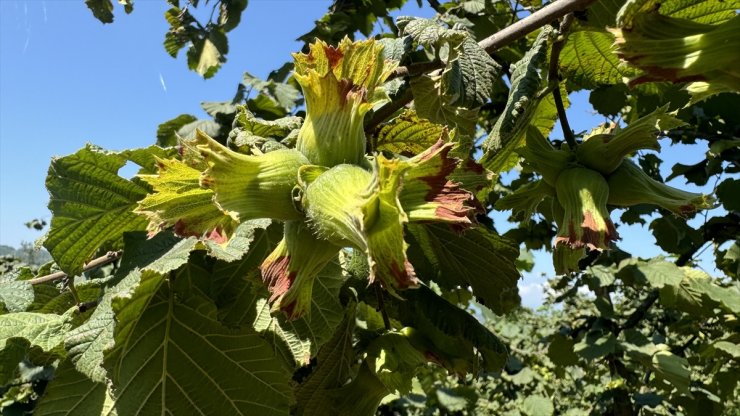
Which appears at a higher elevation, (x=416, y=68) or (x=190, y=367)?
(x=416, y=68)

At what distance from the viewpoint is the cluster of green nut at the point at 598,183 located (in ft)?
3.50

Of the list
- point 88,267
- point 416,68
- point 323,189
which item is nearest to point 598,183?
point 416,68

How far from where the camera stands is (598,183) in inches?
43.4

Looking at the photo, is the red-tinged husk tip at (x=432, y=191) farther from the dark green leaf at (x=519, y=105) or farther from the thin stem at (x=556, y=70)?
the thin stem at (x=556, y=70)

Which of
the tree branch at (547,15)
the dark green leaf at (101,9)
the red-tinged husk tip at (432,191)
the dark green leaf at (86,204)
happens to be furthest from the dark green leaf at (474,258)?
the dark green leaf at (101,9)

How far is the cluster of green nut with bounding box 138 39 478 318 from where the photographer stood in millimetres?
692

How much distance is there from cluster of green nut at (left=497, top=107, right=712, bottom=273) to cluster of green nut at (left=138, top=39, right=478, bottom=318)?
0.25 meters

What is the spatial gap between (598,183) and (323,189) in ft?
1.99

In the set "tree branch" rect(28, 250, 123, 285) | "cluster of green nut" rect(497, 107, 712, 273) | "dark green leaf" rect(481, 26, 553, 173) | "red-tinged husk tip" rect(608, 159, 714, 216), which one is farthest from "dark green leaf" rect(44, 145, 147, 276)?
"red-tinged husk tip" rect(608, 159, 714, 216)

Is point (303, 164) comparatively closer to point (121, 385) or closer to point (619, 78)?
point (121, 385)

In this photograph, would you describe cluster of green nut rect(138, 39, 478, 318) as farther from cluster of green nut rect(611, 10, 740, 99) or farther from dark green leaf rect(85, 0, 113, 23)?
dark green leaf rect(85, 0, 113, 23)

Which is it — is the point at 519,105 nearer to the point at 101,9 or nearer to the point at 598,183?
the point at 598,183

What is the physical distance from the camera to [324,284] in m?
1.34

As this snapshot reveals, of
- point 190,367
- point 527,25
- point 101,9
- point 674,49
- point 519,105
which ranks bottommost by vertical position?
point 190,367
